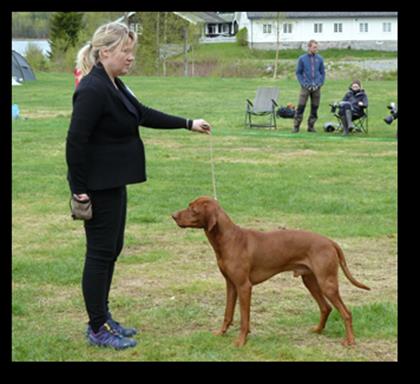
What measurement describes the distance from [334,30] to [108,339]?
234 ft

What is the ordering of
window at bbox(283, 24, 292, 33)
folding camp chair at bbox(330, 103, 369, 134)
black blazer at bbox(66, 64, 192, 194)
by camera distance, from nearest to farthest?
black blazer at bbox(66, 64, 192, 194) → folding camp chair at bbox(330, 103, 369, 134) → window at bbox(283, 24, 292, 33)

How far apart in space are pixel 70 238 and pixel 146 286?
2.03 meters

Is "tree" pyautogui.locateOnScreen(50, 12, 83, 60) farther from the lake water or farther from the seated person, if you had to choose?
the seated person

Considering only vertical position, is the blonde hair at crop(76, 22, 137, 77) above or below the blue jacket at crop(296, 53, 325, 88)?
below

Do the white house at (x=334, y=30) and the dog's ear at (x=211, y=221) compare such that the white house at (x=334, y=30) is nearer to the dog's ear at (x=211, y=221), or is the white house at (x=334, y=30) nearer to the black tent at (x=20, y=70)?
the black tent at (x=20, y=70)

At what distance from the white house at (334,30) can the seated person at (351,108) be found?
54.3m

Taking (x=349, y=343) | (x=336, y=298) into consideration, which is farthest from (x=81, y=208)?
(x=349, y=343)

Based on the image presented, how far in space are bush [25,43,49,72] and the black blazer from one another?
4869 centimetres

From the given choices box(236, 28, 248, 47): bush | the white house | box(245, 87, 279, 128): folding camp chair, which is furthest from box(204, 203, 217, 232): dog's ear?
box(236, 28, 248, 47): bush

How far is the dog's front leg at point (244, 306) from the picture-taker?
16.9 ft

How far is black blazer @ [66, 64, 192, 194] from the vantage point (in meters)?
4.75

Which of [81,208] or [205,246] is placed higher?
[81,208]

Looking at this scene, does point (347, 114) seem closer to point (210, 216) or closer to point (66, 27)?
point (210, 216)

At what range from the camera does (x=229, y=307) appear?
538 centimetres
